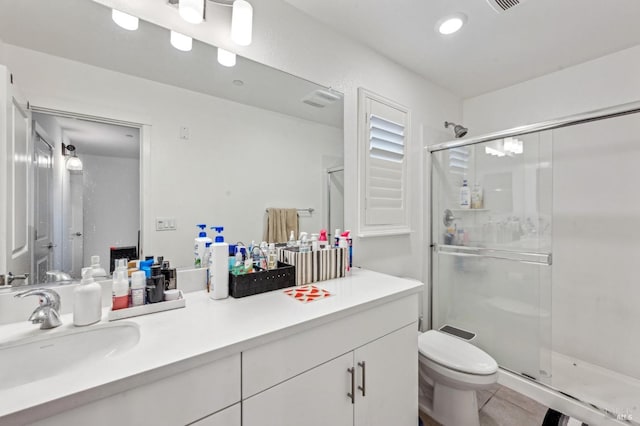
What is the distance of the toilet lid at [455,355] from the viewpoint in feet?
4.43

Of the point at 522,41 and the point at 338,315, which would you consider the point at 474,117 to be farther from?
the point at 338,315

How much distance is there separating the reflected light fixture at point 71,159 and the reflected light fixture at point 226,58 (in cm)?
68

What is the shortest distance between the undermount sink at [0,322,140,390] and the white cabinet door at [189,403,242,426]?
299 millimetres

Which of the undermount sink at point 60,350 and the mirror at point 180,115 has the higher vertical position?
the mirror at point 180,115

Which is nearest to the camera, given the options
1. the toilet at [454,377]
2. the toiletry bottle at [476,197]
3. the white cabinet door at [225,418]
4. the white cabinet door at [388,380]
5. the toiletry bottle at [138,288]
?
the white cabinet door at [225,418]

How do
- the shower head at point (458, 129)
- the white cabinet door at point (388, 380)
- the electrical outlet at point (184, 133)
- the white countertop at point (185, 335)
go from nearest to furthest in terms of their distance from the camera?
1. the white countertop at point (185, 335)
2. the white cabinet door at point (388, 380)
3. the electrical outlet at point (184, 133)
4. the shower head at point (458, 129)

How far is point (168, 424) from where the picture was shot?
0.64 metres

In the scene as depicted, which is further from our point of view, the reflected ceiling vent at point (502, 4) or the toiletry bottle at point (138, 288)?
the reflected ceiling vent at point (502, 4)

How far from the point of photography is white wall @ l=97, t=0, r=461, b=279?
1.22 metres

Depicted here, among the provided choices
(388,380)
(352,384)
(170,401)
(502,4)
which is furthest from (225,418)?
(502,4)

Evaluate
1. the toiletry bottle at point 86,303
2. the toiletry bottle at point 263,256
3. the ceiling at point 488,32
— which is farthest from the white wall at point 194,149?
the ceiling at point 488,32

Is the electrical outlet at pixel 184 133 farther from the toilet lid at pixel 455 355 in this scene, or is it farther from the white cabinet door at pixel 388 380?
the toilet lid at pixel 455 355

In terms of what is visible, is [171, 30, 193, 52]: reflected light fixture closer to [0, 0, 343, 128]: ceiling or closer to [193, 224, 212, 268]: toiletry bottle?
[0, 0, 343, 128]: ceiling

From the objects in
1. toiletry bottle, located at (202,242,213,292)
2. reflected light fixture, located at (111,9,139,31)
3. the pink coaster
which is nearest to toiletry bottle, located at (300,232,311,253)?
the pink coaster
